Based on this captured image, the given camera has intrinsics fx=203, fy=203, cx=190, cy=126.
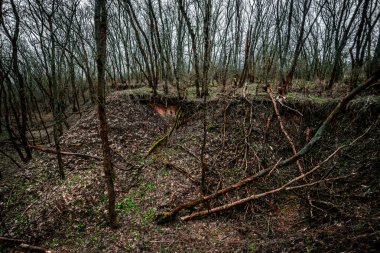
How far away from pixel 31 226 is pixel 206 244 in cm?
490

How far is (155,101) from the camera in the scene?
12281 millimetres

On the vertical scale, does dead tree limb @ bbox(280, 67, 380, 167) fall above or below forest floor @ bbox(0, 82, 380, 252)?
above

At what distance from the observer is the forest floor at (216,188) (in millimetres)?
4590

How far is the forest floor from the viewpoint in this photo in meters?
4.59

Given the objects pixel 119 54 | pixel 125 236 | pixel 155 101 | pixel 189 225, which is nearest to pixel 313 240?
pixel 189 225

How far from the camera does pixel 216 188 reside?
22.0ft

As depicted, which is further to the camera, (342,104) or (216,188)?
(216,188)

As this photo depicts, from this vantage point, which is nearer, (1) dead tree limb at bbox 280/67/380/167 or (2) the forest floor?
(1) dead tree limb at bbox 280/67/380/167

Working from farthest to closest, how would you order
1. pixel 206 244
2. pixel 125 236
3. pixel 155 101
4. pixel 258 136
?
pixel 155 101, pixel 258 136, pixel 125 236, pixel 206 244

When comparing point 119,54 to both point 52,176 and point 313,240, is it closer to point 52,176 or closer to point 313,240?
point 52,176

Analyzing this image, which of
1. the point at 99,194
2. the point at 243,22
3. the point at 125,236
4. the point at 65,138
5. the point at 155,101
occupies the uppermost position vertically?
the point at 243,22

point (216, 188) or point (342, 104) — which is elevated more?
point (342, 104)

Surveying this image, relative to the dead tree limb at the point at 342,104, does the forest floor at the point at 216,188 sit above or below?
below

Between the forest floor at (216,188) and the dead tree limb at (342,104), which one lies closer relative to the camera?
the dead tree limb at (342,104)
